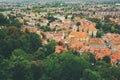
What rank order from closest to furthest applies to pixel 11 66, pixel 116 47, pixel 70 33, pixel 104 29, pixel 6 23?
pixel 11 66 < pixel 116 47 < pixel 6 23 < pixel 70 33 < pixel 104 29

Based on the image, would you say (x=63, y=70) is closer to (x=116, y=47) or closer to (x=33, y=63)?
(x=33, y=63)

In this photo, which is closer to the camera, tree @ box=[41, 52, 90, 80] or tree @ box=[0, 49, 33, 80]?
tree @ box=[0, 49, 33, 80]

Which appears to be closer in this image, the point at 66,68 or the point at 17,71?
the point at 17,71

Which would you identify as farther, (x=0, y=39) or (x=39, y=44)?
(x=39, y=44)

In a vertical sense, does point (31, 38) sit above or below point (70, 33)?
above

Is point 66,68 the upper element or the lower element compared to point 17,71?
lower

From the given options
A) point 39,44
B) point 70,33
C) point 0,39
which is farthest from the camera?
point 70,33

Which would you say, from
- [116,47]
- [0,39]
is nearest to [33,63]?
[0,39]

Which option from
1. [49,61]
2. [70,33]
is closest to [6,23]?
[70,33]

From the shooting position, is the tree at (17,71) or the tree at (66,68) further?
the tree at (66,68)
